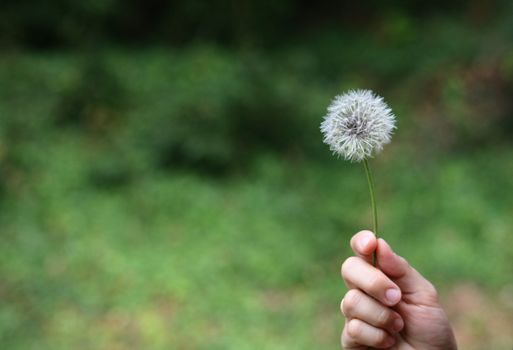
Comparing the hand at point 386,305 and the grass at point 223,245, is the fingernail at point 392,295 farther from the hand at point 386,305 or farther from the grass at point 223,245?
the grass at point 223,245

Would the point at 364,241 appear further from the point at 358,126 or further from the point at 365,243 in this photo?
the point at 358,126

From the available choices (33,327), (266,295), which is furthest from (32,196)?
(266,295)

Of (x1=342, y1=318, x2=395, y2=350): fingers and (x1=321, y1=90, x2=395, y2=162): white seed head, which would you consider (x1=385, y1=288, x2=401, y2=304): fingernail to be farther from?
(x1=321, y1=90, x2=395, y2=162): white seed head

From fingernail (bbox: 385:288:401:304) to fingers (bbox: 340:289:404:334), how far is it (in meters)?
0.04

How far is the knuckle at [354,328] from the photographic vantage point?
133cm

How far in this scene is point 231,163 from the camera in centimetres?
637

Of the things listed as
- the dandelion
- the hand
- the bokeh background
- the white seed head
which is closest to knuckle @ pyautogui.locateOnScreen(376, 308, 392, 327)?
the hand

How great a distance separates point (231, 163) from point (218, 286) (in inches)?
79.1

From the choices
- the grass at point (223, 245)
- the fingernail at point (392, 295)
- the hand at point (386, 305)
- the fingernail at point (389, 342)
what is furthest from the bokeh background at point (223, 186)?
the fingernail at point (392, 295)

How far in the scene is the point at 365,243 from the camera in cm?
123

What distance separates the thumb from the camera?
130 centimetres

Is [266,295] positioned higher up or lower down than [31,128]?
lower down

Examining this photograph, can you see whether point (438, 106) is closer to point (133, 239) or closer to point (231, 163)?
point (231, 163)

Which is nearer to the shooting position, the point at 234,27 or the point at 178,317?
the point at 178,317
